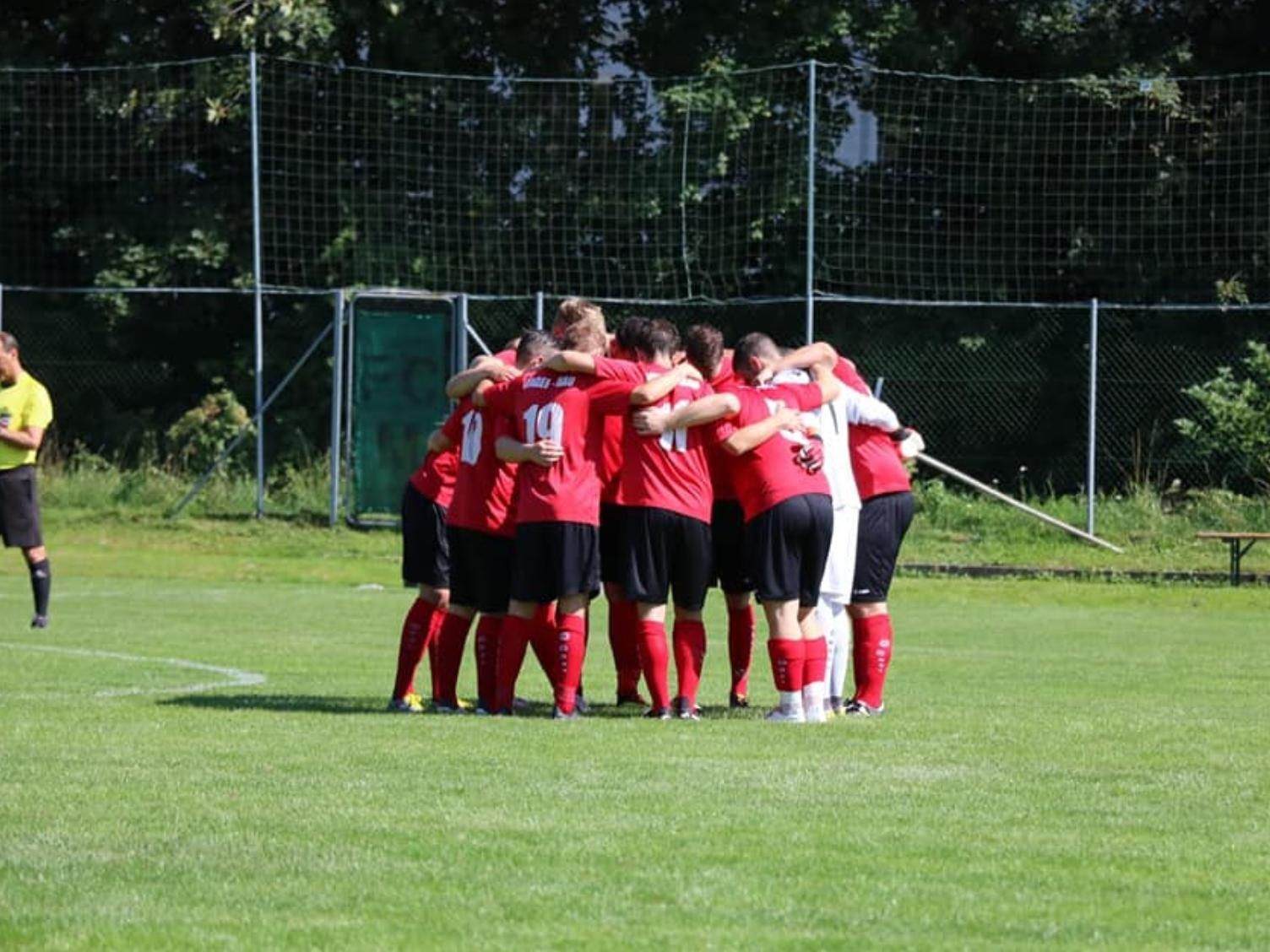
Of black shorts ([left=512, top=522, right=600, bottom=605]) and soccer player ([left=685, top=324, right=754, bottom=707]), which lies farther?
soccer player ([left=685, top=324, right=754, bottom=707])

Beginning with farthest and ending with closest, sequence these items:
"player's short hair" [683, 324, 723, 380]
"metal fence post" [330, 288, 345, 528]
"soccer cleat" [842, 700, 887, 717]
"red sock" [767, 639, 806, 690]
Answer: "metal fence post" [330, 288, 345, 528]
"soccer cleat" [842, 700, 887, 717]
"player's short hair" [683, 324, 723, 380]
"red sock" [767, 639, 806, 690]

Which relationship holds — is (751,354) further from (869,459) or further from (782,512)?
(869,459)

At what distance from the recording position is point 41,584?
16703 millimetres

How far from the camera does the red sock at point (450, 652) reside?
11438 millimetres

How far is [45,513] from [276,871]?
73.3 ft

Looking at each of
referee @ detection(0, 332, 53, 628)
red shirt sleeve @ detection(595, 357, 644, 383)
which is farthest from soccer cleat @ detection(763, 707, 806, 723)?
referee @ detection(0, 332, 53, 628)

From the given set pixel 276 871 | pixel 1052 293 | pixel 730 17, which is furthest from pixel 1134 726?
pixel 730 17

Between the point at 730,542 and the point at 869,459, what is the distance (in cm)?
85

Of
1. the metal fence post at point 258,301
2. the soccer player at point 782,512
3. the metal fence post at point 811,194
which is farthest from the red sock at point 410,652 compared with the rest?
the metal fence post at point 258,301

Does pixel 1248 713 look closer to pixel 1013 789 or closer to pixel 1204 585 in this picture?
pixel 1013 789

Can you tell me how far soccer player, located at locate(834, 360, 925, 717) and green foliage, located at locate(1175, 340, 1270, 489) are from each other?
1495 centimetres

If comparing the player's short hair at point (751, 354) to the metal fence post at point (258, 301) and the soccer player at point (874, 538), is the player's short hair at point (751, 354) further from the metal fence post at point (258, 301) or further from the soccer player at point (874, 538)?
the metal fence post at point (258, 301)

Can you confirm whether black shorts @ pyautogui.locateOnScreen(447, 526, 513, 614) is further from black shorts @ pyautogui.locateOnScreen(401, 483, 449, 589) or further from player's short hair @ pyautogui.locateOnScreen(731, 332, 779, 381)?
player's short hair @ pyautogui.locateOnScreen(731, 332, 779, 381)

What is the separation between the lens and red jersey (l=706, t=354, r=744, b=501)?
36.2ft
